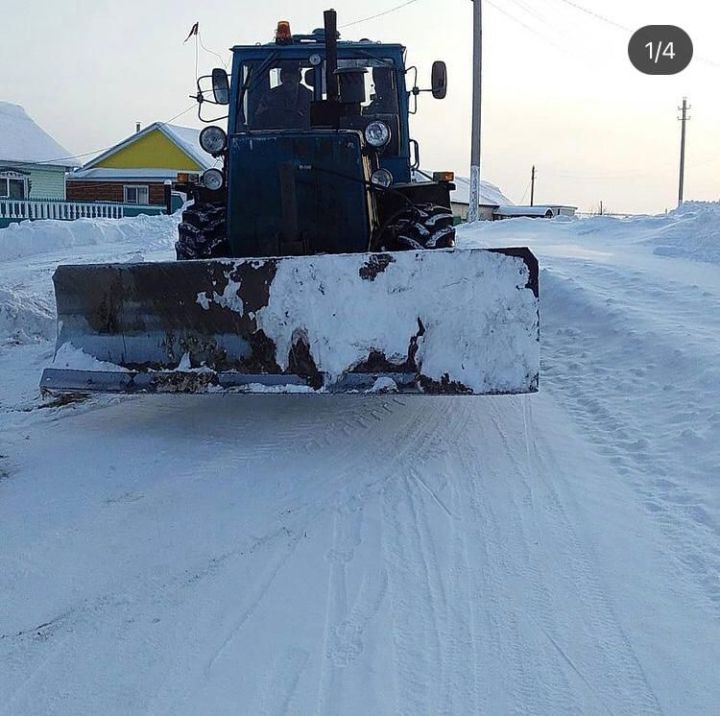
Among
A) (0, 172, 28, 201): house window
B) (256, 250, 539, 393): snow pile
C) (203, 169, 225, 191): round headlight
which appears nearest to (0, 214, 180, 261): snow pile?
(0, 172, 28, 201): house window

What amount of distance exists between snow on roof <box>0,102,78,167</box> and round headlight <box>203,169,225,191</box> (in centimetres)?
2747

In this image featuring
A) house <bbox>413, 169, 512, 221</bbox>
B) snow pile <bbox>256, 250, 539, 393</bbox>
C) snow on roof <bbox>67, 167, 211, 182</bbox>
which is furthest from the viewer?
house <bbox>413, 169, 512, 221</bbox>

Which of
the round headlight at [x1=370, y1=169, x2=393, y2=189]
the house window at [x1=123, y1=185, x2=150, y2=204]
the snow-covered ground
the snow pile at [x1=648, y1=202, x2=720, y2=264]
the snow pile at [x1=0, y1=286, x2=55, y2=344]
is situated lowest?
the snow-covered ground

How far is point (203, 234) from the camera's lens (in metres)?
6.72

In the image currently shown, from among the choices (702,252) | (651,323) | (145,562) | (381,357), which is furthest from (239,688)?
(702,252)

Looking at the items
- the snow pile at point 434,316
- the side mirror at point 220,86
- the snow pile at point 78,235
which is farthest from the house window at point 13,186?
the snow pile at point 434,316

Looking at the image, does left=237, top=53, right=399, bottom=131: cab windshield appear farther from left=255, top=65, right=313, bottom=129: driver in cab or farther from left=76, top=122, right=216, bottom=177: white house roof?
left=76, top=122, right=216, bottom=177: white house roof

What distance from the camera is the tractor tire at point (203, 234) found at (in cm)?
657

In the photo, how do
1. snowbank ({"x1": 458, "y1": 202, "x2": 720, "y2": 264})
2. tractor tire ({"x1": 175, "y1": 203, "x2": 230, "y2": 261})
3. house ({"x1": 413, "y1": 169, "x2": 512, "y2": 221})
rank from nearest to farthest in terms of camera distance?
1. tractor tire ({"x1": 175, "y1": 203, "x2": 230, "y2": 261})
2. snowbank ({"x1": 458, "y1": 202, "x2": 720, "y2": 264})
3. house ({"x1": 413, "y1": 169, "x2": 512, "y2": 221})

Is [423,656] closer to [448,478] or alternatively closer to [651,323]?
[448,478]

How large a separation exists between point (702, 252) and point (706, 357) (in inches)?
271

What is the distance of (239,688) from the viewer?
2.56 meters

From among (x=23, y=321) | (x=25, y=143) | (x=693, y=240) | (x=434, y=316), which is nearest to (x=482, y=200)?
(x=25, y=143)

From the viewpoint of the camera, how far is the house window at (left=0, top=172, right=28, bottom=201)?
31562 millimetres
